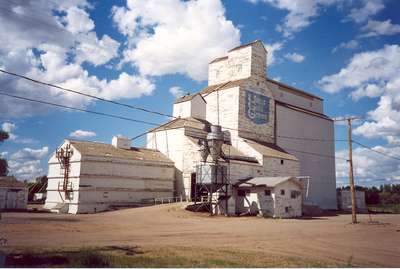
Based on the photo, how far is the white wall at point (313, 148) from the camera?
5617 cm

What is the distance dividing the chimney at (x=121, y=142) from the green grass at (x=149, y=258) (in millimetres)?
29269

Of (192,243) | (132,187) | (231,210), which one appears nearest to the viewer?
(192,243)

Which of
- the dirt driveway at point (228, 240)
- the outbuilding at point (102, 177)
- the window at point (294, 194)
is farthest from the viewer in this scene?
the window at point (294, 194)

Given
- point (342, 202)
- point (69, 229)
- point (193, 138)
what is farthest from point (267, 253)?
point (342, 202)

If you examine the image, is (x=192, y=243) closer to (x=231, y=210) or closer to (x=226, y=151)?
(x=231, y=210)

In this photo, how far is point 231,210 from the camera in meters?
37.2

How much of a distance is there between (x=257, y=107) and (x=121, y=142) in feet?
64.9

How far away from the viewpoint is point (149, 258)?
12727mm

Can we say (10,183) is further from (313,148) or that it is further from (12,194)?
(313,148)

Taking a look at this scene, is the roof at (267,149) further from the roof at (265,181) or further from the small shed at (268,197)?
the small shed at (268,197)

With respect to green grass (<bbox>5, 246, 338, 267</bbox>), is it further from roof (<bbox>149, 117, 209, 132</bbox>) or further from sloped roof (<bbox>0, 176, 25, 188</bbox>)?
roof (<bbox>149, 117, 209, 132</bbox>)

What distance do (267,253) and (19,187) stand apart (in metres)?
31.6

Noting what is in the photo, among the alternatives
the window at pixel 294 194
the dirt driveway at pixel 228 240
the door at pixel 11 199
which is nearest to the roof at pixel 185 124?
the window at pixel 294 194

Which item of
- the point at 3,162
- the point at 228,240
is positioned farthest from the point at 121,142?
the point at 3,162
